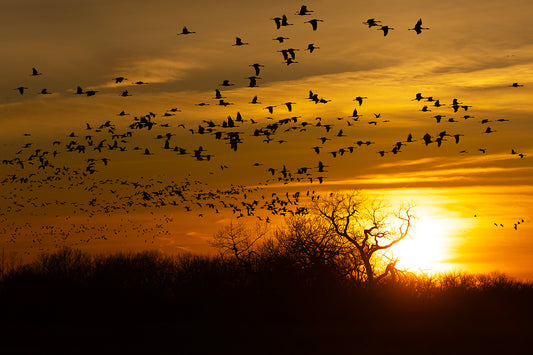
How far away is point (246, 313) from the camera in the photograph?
6138 cm

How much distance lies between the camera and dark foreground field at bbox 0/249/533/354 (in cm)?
5553

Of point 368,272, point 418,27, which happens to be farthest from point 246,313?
point 418,27

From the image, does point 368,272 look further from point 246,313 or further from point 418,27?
point 418,27

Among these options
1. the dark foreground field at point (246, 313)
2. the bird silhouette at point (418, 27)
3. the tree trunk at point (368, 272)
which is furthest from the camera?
the tree trunk at point (368, 272)

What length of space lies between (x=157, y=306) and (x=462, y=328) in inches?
1021

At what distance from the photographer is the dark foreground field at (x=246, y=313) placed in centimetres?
5553

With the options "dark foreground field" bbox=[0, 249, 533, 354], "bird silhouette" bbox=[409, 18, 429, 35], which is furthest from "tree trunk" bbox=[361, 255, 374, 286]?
"bird silhouette" bbox=[409, 18, 429, 35]

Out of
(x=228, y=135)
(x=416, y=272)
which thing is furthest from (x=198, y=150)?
(x=416, y=272)

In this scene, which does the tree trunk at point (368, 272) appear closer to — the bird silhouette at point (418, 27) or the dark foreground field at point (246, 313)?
the dark foreground field at point (246, 313)

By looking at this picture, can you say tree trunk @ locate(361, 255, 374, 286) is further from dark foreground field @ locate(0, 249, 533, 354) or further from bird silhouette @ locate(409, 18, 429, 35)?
bird silhouette @ locate(409, 18, 429, 35)

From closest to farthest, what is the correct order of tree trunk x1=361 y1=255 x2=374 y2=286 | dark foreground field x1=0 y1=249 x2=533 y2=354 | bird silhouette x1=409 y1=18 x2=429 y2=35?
bird silhouette x1=409 y1=18 x2=429 y2=35
dark foreground field x1=0 y1=249 x2=533 y2=354
tree trunk x1=361 y1=255 x2=374 y2=286

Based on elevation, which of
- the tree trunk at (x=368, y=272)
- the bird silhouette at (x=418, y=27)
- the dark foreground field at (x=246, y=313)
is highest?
the bird silhouette at (x=418, y=27)

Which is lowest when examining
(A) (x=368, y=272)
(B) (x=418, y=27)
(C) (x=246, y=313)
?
(C) (x=246, y=313)

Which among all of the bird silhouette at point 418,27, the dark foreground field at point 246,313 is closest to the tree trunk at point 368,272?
the dark foreground field at point 246,313
